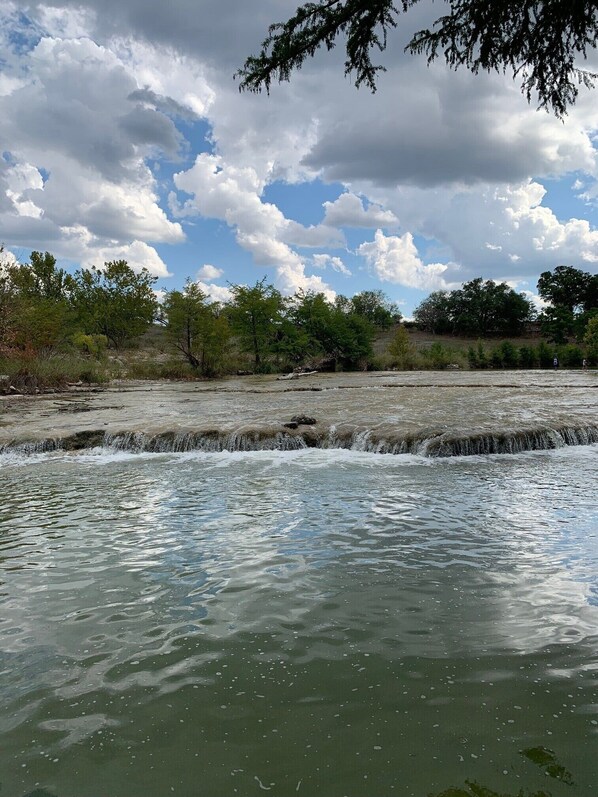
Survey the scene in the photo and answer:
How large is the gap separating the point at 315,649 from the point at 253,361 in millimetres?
49378

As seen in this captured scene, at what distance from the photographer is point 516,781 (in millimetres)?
2510

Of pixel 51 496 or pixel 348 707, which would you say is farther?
pixel 51 496

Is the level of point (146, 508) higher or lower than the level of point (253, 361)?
lower

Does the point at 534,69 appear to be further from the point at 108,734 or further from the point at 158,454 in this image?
the point at 158,454

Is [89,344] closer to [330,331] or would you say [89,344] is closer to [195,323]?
[195,323]

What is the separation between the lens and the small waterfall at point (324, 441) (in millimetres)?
12156

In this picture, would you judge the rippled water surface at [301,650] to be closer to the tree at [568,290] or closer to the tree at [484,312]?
the tree at [568,290]

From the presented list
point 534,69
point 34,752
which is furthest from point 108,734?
point 534,69

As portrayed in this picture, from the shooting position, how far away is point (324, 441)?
13.4 meters

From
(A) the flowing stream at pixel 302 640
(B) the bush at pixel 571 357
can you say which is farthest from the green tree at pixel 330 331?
(A) the flowing stream at pixel 302 640

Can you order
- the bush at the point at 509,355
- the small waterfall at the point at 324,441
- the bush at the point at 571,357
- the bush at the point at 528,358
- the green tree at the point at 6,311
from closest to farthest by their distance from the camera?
the small waterfall at the point at 324,441 < the green tree at the point at 6,311 < the bush at the point at 571,357 < the bush at the point at 528,358 < the bush at the point at 509,355

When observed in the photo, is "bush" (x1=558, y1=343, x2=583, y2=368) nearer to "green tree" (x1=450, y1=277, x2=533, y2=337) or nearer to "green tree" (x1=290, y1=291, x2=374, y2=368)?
"green tree" (x1=290, y1=291, x2=374, y2=368)

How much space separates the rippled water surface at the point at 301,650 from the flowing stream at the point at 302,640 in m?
0.02

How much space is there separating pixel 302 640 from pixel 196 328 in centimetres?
4307
